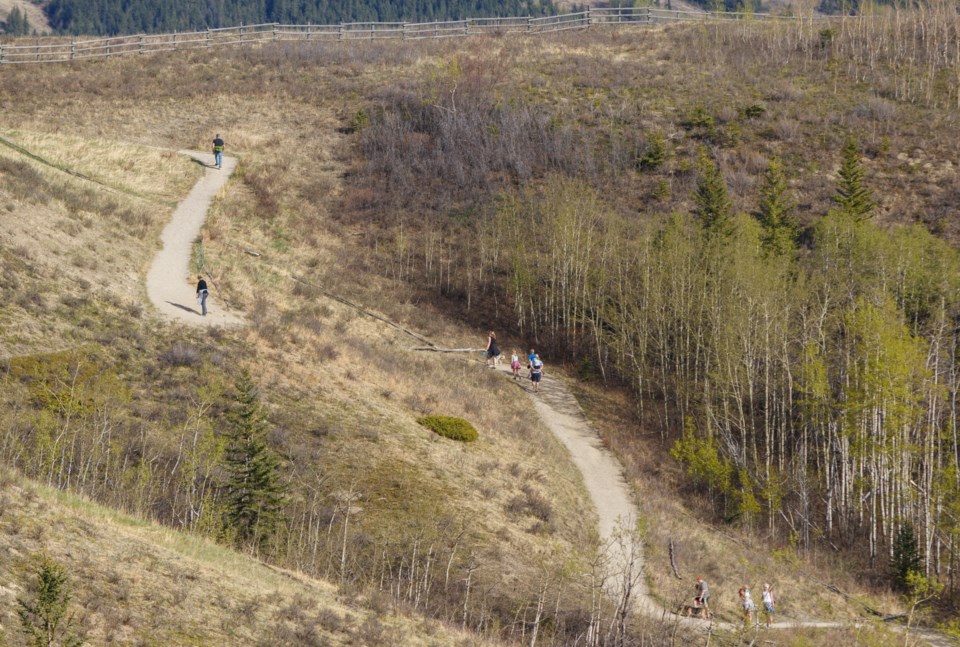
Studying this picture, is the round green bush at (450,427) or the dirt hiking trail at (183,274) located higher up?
the dirt hiking trail at (183,274)

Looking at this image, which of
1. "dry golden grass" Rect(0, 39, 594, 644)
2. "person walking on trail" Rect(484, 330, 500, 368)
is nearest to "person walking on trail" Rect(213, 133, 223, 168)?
"dry golden grass" Rect(0, 39, 594, 644)

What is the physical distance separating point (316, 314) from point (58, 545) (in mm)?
25442

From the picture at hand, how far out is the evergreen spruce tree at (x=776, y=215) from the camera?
47.1 m

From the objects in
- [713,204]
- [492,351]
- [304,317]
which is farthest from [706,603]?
[713,204]

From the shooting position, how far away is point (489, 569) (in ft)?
79.9

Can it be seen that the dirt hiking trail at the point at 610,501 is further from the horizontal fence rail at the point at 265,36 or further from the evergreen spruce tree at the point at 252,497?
the horizontal fence rail at the point at 265,36

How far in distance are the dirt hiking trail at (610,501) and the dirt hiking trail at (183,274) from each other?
12.7 metres

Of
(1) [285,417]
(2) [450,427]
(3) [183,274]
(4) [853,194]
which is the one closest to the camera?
(1) [285,417]

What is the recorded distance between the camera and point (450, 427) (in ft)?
106

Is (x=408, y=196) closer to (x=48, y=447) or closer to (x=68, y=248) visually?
(x=68, y=248)

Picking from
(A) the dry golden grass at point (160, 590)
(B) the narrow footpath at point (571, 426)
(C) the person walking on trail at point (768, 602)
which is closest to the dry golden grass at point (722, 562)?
(B) the narrow footpath at point (571, 426)

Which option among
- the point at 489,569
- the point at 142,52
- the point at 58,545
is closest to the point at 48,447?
the point at 58,545

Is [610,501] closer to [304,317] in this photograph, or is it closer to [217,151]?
[304,317]

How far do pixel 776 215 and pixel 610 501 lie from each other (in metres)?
23.4
